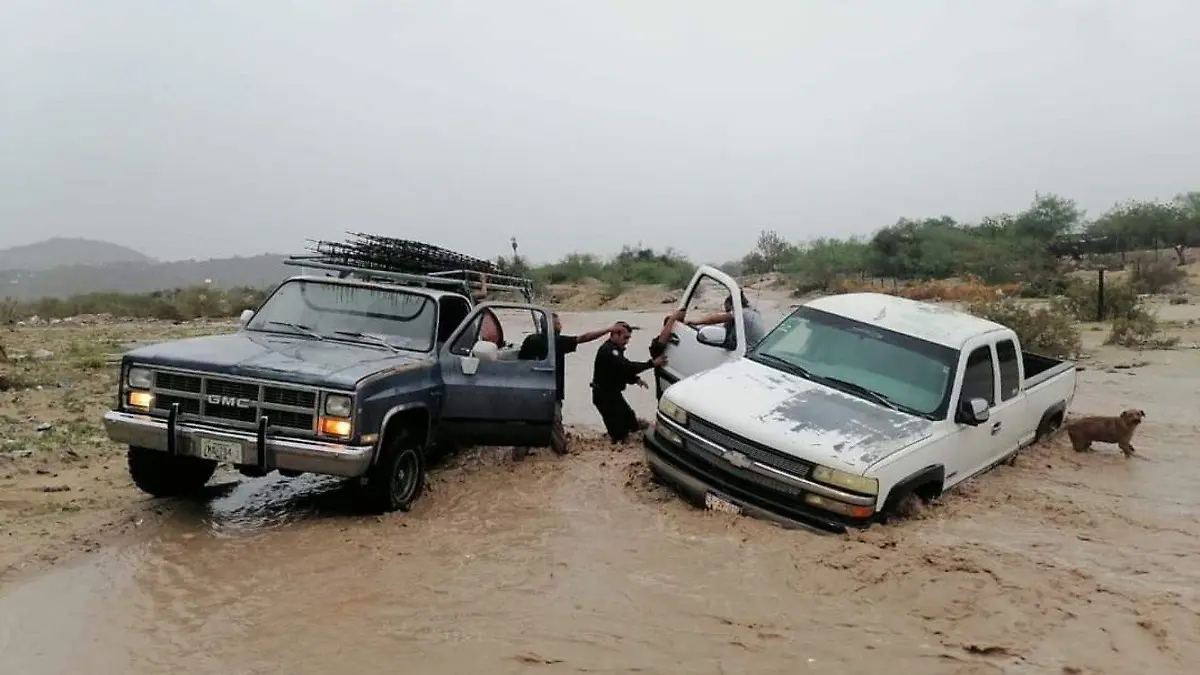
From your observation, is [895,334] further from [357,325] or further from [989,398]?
[357,325]

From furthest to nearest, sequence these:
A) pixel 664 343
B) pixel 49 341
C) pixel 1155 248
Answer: pixel 1155 248 < pixel 49 341 < pixel 664 343

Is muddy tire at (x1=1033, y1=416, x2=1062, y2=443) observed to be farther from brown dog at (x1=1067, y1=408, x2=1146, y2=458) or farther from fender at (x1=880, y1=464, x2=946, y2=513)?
fender at (x1=880, y1=464, x2=946, y2=513)

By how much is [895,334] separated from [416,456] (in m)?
3.84

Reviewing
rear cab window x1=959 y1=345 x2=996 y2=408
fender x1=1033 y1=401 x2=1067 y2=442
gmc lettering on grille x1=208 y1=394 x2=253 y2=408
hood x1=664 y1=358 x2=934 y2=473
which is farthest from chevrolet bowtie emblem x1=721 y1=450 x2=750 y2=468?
fender x1=1033 y1=401 x2=1067 y2=442

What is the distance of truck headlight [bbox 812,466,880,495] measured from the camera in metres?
5.82

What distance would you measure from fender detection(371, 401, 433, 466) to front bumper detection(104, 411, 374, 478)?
85mm

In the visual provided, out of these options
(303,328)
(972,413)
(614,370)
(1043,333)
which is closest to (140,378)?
(303,328)

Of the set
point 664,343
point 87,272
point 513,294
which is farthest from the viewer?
point 87,272

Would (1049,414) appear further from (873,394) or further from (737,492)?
(737,492)

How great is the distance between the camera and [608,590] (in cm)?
531

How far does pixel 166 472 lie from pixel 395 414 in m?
1.85

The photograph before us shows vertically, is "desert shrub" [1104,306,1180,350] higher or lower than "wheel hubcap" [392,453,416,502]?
higher

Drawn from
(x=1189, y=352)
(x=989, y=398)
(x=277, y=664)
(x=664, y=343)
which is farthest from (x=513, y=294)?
(x=1189, y=352)

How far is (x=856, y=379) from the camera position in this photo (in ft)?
23.4
